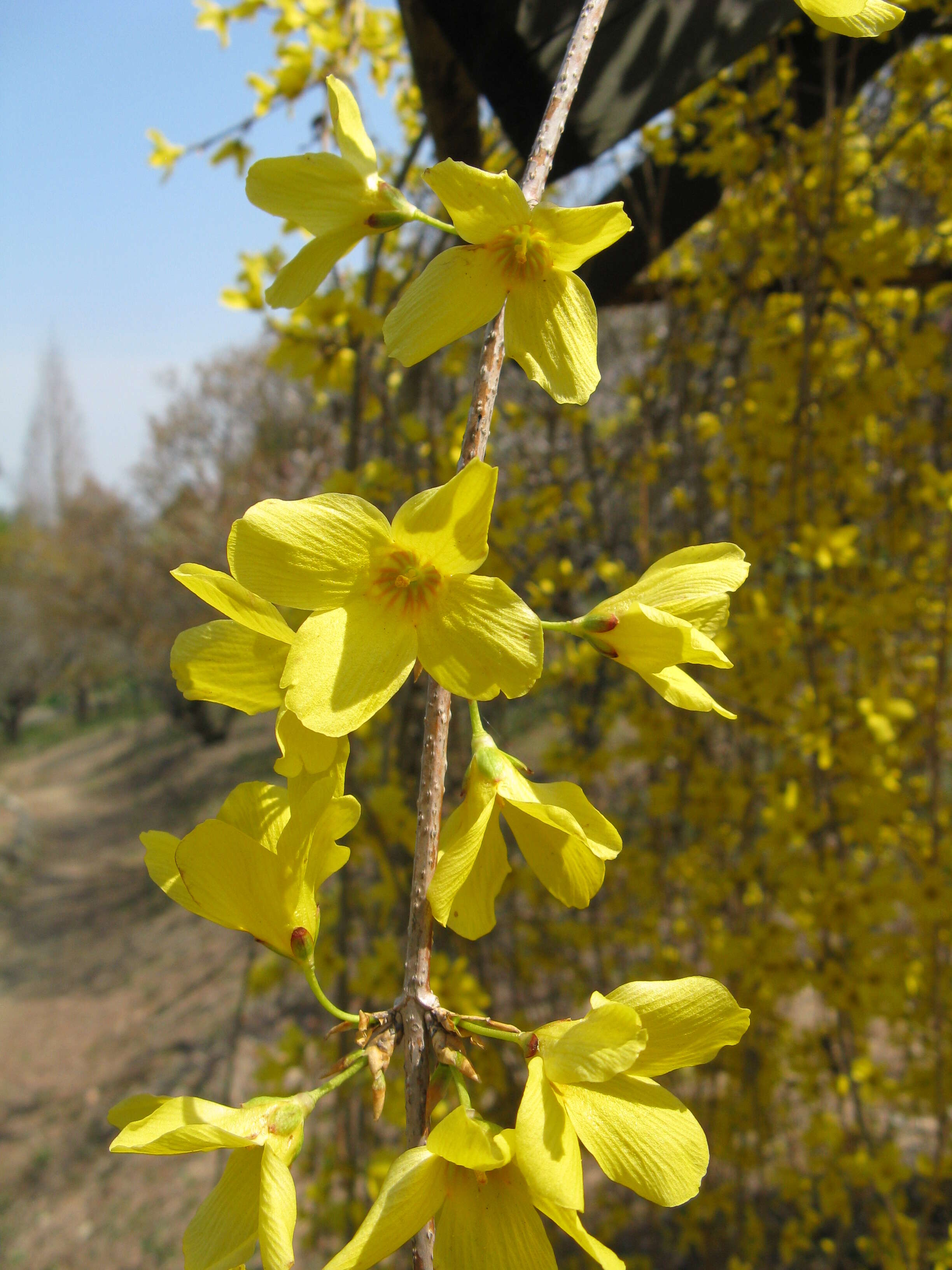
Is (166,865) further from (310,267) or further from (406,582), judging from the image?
(310,267)

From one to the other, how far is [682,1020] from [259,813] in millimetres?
358

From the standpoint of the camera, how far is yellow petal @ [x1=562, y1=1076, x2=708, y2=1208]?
1.78 ft

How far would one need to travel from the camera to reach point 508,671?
0.58 m

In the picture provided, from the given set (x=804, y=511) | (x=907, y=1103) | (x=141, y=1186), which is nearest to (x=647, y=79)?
(x=804, y=511)

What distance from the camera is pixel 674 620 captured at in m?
0.60

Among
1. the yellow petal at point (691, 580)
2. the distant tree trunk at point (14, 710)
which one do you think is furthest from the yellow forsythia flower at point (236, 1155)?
the distant tree trunk at point (14, 710)

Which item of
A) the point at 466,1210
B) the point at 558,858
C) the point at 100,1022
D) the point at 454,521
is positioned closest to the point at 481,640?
the point at 454,521

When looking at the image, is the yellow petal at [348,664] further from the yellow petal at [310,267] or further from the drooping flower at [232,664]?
the yellow petal at [310,267]

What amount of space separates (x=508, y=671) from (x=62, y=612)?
1633cm

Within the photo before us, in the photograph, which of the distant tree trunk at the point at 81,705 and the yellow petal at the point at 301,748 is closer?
the yellow petal at the point at 301,748

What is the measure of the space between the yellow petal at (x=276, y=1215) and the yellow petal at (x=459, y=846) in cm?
19

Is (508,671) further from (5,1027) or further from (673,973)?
(5,1027)

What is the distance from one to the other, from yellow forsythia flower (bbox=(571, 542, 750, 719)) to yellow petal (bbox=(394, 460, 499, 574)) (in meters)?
0.12

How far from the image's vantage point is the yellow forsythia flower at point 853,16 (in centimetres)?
72
